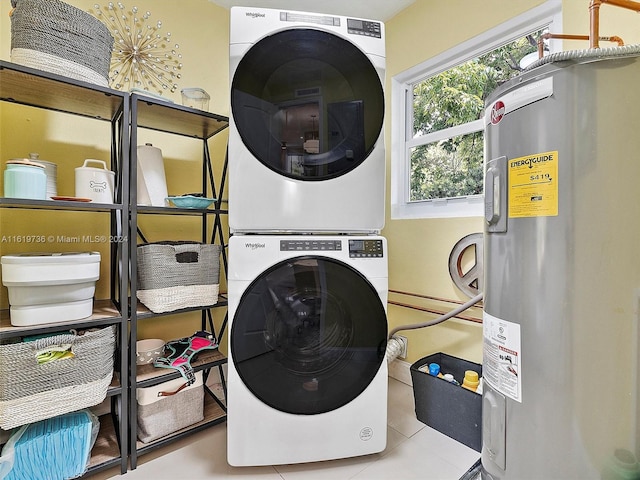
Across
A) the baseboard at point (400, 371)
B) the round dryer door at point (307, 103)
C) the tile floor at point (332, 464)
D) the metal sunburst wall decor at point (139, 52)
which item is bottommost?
the tile floor at point (332, 464)

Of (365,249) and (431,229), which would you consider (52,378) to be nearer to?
(365,249)

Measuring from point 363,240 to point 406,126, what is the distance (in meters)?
1.31

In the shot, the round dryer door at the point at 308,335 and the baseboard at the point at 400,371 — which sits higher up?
the round dryer door at the point at 308,335

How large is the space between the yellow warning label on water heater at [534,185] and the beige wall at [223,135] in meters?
0.96

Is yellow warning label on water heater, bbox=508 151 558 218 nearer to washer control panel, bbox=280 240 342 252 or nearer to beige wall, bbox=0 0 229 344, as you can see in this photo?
washer control panel, bbox=280 240 342 252

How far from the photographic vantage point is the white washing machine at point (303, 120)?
1210 millimetres

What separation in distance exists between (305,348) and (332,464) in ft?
1.71

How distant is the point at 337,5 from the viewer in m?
2.03

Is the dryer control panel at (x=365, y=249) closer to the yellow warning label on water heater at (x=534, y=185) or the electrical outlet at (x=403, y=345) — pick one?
the yellow warning label on water heater at (x=534, y=185)

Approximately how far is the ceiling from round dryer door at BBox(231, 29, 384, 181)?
3.42 ft

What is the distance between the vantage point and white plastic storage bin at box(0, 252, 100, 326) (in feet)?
3.56

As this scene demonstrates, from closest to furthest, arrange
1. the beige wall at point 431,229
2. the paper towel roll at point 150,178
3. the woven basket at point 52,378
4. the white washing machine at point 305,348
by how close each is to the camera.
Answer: the woven basket at point 52,378 < the white washing machine at point 305,348 < the paper towel roll at point 150,178 < the beige wall at point 431,229

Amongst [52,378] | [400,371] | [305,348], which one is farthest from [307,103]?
[400,371]

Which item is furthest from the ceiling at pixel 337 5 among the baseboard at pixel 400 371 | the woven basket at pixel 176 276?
the baseboard at pixel 400 371
